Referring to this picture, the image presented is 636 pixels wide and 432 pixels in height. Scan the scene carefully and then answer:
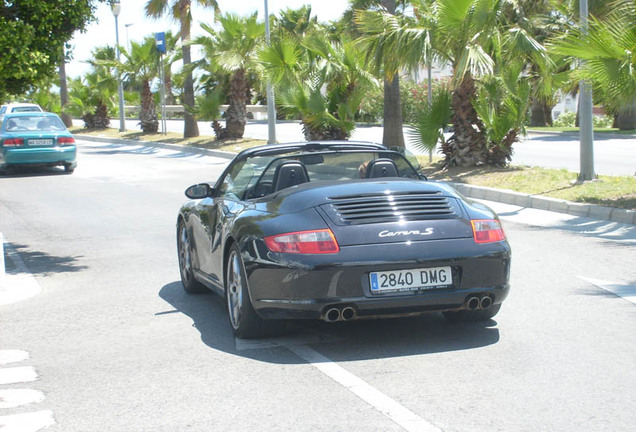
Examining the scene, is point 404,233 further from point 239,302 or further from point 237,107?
point 237,107

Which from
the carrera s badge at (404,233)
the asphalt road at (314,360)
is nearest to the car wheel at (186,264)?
the asphalt road at (314,360)

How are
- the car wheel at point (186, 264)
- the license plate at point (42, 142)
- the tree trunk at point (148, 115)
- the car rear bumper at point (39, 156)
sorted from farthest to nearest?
the tree trunk at point (148, 115) → the license plate at point (42, 142) → the car rear bumper at point (39, 156) → the car wheel at point (186, 264)

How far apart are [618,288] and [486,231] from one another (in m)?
2.36

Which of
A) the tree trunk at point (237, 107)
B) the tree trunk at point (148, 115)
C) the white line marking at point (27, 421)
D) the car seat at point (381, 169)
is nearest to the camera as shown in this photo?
the white line marking at point (27, 421)

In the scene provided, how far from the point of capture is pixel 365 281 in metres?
5.75

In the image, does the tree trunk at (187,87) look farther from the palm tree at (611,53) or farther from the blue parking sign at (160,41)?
the palm tree at (611,53)

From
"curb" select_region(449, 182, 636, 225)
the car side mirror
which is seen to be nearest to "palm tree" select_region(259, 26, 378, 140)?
"curb" select_region(449, 182, 636, 225)

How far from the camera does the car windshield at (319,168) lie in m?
6.97

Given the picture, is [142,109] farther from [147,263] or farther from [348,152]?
[348,152]

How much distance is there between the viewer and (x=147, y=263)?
9.97m

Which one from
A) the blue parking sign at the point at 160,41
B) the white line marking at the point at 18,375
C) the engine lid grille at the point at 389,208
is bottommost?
the white line marking at the point at 18,375

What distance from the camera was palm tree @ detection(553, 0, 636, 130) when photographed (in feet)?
41.0

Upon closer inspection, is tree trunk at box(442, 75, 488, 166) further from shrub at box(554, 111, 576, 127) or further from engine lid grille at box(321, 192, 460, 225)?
shrub at box(554, 111, 576, 127)

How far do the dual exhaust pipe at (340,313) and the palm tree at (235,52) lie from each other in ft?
76.2
